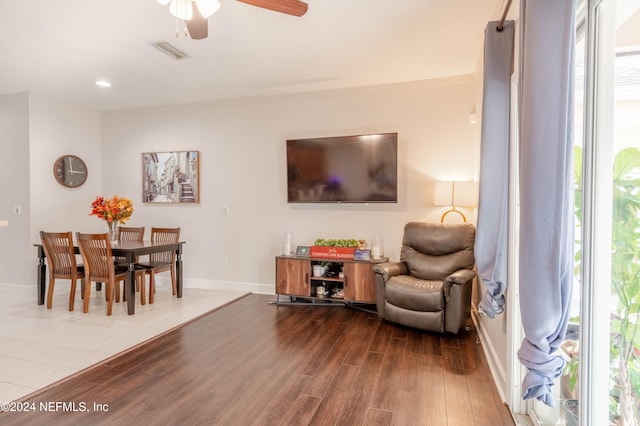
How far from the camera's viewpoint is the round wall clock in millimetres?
5043

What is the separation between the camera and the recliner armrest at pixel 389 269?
3.54 m

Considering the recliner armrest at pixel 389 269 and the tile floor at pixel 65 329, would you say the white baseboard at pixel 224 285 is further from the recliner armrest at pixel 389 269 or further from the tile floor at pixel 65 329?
the recliner armrest at pixel 389 269

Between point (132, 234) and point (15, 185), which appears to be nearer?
point (15, 185)

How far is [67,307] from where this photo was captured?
4.12 meters

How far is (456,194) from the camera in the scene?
3.70 m

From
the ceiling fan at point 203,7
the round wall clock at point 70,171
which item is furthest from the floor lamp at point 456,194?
the round wall clock at point 70,171

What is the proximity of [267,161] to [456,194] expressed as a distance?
251cm

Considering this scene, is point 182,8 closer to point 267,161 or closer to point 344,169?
point 344,169

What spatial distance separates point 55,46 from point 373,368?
13.3 feet

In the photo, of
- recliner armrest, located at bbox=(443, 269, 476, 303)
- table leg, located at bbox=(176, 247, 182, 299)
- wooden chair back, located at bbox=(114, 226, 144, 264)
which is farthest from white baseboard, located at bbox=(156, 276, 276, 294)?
recliner armrest, located at bbox=(443, 269, 476, 303)

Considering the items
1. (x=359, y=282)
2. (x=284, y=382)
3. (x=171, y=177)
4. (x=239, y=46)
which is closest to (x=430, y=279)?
(x=359, y=282)

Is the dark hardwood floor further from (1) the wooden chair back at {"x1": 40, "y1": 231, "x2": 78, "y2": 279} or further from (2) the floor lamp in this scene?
(1) the wooden chair back at {"x1": 40, "y1": 231, "x2": 78, "y2": 279}

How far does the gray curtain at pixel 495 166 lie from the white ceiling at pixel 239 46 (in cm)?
74

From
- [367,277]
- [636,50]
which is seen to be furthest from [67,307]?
[636,50]
